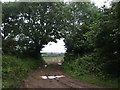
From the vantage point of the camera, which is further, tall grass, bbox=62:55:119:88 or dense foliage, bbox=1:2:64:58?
dense foliage, bbox=1:2:64:58

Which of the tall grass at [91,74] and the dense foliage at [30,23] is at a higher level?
the dense foliage at [30,23]

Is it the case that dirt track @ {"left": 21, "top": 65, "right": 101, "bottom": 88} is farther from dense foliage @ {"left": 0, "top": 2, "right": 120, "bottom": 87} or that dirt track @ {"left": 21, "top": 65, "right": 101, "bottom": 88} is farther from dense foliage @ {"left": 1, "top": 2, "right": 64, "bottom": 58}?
dense foliage @ {"left": 1, "top": 2, "right": 64, "bottom": 58}

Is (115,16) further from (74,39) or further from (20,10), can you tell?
(20,10)

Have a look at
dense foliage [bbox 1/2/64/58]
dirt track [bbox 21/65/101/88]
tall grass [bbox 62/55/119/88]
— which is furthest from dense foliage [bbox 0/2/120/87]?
dirt track [bbox 21/65/101/88]

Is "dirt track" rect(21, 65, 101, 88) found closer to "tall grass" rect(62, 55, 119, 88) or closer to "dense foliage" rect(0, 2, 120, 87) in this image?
"tall grass" rect(62, 55, 119, 88)

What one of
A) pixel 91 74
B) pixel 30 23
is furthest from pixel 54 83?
pixel 30 23

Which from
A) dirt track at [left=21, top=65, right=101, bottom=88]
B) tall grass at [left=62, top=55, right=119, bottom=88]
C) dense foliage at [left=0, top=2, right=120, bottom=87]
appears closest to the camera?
dirt track at [left=21, top=65, right=101, bottom=88]

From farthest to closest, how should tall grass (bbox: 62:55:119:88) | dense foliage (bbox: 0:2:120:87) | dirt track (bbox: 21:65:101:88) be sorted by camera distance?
dense foliage (bbox: 0:2:120:87)
tall grass (bbox: 62:55:119:88)
dirt track (bbox: 21:65:101:88)

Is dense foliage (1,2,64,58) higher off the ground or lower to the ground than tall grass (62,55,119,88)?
higher

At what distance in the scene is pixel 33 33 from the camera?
1798cm

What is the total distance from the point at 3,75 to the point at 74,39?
37.7 ft

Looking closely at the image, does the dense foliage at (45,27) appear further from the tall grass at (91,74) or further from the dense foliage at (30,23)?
the tall grass at (91,74)

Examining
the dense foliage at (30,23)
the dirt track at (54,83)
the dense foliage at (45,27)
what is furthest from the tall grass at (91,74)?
the dense foliage at (30,23)

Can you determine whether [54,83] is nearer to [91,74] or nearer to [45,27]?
[91,74]
